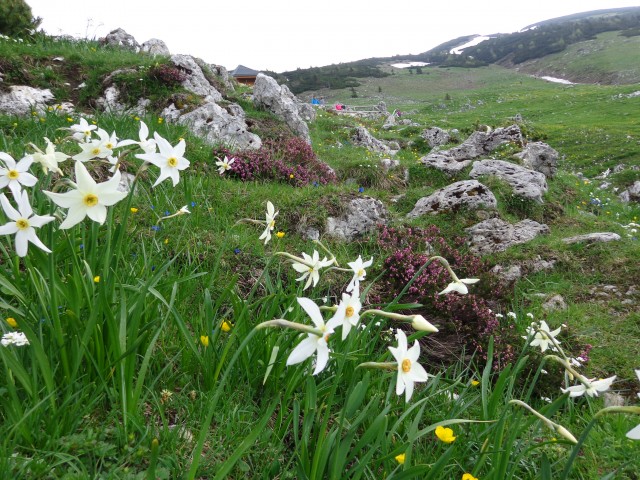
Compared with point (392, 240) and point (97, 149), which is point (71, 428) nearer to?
point (97, 149)

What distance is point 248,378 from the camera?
235 cm

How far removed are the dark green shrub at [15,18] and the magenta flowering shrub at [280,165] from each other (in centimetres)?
870

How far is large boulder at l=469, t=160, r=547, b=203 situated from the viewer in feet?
25.9

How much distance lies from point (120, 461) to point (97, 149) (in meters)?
1.33

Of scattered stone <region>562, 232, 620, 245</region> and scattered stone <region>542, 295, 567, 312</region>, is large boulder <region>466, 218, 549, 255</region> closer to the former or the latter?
scattered stone <region>562, 232, 620, 245</region>

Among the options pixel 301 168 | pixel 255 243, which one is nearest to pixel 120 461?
pixel 255 243

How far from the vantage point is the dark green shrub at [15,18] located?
11.6 metres

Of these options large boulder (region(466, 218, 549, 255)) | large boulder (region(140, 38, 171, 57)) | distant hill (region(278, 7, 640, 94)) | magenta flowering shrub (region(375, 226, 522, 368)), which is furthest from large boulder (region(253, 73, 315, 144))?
distant hill (region(278, 7, 640, 94))

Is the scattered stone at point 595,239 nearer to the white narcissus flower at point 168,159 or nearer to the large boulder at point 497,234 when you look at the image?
the large boulder at point 497,234

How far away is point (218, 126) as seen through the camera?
8.65 meters

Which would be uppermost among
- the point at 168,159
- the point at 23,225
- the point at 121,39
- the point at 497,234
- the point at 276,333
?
the point at 121,39

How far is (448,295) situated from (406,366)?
3.11 m

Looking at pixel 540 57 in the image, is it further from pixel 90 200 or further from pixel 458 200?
pixel 90 200

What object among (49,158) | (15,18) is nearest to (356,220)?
(49,158)
